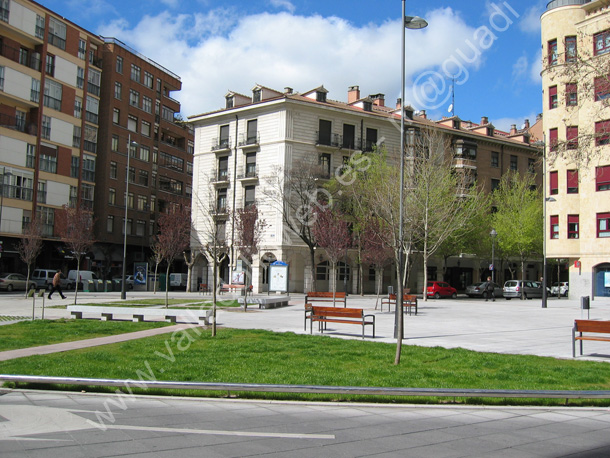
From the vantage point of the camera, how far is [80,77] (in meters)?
49.9

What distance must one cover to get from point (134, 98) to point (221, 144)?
11535 millimetres

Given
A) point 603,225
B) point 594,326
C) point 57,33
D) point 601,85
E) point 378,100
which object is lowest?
point 594,326

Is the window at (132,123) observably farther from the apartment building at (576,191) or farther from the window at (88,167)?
the apartment building at (576,191)

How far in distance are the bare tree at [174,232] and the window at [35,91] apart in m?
13.8

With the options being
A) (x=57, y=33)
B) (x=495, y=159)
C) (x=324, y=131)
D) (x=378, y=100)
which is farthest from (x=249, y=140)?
(x=495, y=159)

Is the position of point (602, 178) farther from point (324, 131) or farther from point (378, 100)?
point (378, 100)

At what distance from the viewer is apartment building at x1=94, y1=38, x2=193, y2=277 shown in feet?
175

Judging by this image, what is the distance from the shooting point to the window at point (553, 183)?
41.3m

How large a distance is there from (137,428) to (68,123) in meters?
47.8

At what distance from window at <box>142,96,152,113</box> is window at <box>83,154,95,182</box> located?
9403 millimetres

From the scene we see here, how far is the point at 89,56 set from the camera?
5144 cm

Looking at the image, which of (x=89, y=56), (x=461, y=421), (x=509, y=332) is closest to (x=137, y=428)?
(x=461, y=421)

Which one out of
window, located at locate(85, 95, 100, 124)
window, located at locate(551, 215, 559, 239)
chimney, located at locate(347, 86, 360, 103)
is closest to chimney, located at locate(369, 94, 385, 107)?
chimney, located at locate(347, 86, 360, 103)

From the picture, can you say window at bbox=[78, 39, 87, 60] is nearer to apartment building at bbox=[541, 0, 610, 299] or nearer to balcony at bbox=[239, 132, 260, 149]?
balcony at bbox=[239, 132, 260, 149]
